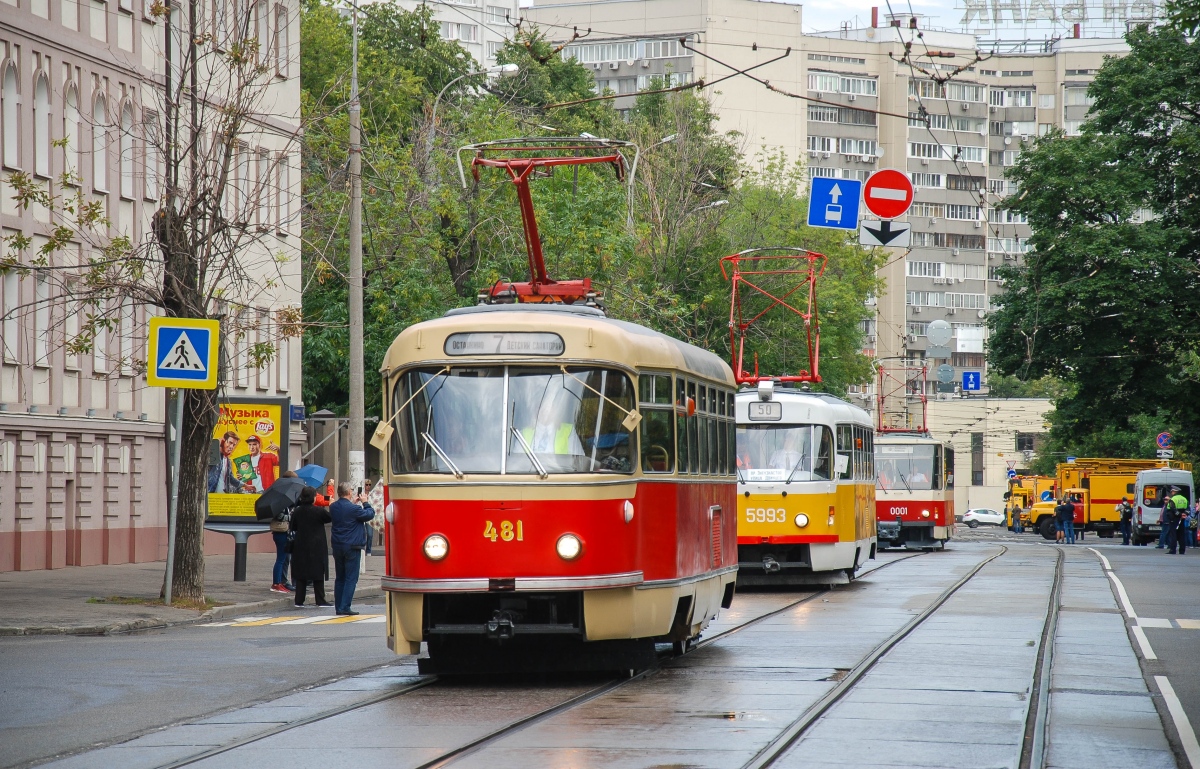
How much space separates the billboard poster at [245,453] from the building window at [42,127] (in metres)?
6.69

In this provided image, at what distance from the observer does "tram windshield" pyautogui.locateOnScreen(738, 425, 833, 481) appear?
24.4 m

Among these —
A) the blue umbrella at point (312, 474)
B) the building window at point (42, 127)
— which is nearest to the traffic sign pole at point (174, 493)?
the blue umbrella at point (312, 474)

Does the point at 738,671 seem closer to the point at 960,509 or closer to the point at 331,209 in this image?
the point at 331,209

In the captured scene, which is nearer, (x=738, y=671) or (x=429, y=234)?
(x=738, y=671)

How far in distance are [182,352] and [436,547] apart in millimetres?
8216

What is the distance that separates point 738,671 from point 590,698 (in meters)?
2.00

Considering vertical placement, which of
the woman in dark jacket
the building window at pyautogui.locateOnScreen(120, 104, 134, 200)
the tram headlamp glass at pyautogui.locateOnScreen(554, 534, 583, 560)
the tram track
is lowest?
the tram track

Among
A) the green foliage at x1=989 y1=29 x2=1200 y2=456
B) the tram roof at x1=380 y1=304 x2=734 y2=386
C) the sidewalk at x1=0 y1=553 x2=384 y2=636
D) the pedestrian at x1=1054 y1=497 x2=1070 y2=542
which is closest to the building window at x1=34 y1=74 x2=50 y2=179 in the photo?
the sidewalk at x1=0 y1=553 x2=384 y2=636

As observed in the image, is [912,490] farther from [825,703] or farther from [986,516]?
[986,516]

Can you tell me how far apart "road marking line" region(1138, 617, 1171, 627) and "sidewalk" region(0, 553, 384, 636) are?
1007cm

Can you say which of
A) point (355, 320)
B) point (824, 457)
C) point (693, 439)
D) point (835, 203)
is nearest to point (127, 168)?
point (355, 320)

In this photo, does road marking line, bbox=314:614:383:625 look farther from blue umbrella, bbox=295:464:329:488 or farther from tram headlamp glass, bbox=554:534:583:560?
tram headlamp glass, bbox=554:534:583:560

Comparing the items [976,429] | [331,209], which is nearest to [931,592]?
[331,209]

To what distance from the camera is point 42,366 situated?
2909 centimetres
